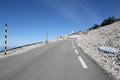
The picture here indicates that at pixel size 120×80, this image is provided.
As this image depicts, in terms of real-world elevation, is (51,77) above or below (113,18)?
below

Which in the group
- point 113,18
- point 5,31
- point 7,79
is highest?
point 113,18

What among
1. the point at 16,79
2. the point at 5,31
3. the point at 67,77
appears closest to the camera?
the point at 16,79

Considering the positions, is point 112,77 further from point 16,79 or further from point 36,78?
point 16,79

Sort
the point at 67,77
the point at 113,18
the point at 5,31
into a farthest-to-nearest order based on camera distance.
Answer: the point at 113,18, the point at 5,31, the point at 67,77

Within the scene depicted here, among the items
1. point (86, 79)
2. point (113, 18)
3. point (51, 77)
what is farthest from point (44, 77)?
point (113, 18)

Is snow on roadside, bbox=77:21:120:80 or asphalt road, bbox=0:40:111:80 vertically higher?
snow on roadside, bbox=77:21:120:80

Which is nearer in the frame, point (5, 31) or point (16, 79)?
point (16, 79)

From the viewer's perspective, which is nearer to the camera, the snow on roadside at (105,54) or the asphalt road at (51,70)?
the asphalt road at (51,70)

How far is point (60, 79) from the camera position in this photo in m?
4.58

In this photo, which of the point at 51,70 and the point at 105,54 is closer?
the point at 51,70

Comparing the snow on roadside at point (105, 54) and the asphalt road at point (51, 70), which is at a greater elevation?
the snow on roadside at point (105, 54)

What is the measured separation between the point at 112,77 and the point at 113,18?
61.4 metres

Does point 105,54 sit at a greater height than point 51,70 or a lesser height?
greater

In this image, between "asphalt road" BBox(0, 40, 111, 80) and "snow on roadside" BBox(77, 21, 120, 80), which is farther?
"snow on roadside" BBox(77, 21, 120, 80)
